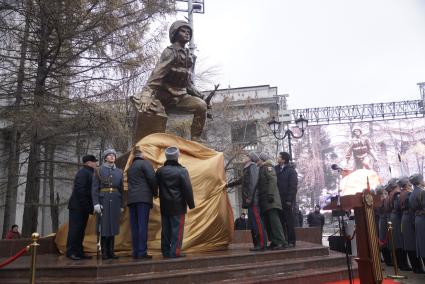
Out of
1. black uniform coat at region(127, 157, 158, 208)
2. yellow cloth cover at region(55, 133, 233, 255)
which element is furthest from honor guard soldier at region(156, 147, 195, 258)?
yellow cloth cover at region(55, 133, 233, 255)

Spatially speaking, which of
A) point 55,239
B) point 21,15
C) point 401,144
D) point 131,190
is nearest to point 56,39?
point 21,15

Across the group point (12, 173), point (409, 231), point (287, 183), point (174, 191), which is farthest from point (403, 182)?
point (12, 173)

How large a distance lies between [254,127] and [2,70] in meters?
17.4

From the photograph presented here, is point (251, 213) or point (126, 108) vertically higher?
point (126, 108)

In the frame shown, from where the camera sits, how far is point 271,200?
745cm

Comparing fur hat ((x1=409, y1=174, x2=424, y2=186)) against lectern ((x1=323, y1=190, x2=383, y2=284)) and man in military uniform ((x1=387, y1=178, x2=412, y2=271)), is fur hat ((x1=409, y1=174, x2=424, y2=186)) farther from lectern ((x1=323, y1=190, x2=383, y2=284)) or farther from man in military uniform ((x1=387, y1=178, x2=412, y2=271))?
lectern ((x1=323, y1=190, x2=383, y2=284))

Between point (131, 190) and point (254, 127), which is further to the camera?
point (254, 127)

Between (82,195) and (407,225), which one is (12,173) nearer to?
(82,195)

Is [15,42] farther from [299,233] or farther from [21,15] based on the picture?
[299,233]

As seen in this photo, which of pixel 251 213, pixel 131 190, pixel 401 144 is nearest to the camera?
pixel 131 190

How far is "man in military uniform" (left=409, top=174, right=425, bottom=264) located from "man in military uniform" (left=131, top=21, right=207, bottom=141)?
4.69 meters

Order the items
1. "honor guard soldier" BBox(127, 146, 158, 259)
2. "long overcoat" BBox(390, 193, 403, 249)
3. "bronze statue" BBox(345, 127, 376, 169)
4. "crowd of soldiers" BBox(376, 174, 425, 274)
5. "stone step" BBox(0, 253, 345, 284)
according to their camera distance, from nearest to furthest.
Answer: "stone step" BBox(0, 253, 345, 284)
"honor guard soldier" BBox(127, 146, 158, 259)
"crowd of soldiers" BBox(376, 174, 425, 274)
"long overcoat" BBox(390, 193, 403, 249)
"bronze statue" BBox(345, 127, 376, 169)

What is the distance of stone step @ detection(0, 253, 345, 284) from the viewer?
530 cm

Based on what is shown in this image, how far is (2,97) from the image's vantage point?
11852mm
